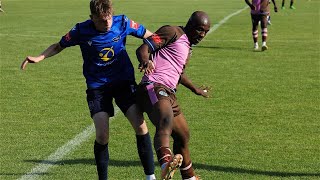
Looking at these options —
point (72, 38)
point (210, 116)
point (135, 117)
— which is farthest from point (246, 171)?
point (210, 116)

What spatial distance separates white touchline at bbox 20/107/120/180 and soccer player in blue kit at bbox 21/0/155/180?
94 cm

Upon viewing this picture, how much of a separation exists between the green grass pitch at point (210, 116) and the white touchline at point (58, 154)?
5 centimetres

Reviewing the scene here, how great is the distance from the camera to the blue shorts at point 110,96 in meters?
6.80

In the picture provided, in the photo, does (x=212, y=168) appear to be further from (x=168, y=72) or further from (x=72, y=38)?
(x=72, y=38)

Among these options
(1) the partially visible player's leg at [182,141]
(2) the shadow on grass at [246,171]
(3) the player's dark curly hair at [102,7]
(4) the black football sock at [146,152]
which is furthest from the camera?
(2) the shadow on grass at [246,171]

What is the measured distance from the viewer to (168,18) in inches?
1267

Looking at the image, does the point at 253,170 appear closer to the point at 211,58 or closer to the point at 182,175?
the point at 182,175

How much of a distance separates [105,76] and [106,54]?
0.22 m

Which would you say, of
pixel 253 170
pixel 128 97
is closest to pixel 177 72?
pixel 128 97

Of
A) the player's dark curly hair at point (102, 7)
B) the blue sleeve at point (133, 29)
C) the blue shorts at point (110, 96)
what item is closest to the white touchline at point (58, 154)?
the blue shorts at point (110, 96)

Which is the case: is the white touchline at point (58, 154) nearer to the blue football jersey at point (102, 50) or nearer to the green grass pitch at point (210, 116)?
the green grass pitch at point (210, 116)

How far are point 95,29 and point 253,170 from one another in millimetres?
2379

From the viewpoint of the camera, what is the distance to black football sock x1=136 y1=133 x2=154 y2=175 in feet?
22.8

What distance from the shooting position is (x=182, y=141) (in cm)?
667
